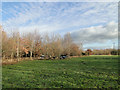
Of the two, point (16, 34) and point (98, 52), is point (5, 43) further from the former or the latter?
point (98, 52)

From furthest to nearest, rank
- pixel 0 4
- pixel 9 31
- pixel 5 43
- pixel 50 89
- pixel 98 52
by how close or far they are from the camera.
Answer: pixel 98 52 < pixel 9 31 < pixel 5 43 < pixel 0 4 < pixel 50 89

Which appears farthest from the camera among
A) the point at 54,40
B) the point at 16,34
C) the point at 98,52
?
the point at 98,52

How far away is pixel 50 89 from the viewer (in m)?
4.51

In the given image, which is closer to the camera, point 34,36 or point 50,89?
point 50,89

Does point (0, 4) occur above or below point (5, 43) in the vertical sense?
above

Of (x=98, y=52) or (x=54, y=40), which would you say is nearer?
(x=54, y=40)

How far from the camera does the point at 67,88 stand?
4691 mm

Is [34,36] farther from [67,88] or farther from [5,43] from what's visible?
[67,88]

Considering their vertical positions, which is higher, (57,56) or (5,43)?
(5,43)

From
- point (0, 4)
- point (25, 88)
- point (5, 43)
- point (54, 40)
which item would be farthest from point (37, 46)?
point (25, 88)

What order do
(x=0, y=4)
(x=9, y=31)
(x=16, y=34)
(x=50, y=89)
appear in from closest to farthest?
(x=50, y=89)
(x=0, y=4)
(x=9, y=31)
(x=16, y=34)

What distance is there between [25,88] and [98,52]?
260 ft

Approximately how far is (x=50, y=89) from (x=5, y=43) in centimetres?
1552

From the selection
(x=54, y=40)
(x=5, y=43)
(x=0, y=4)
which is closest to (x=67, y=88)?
(x=0, y=4)
